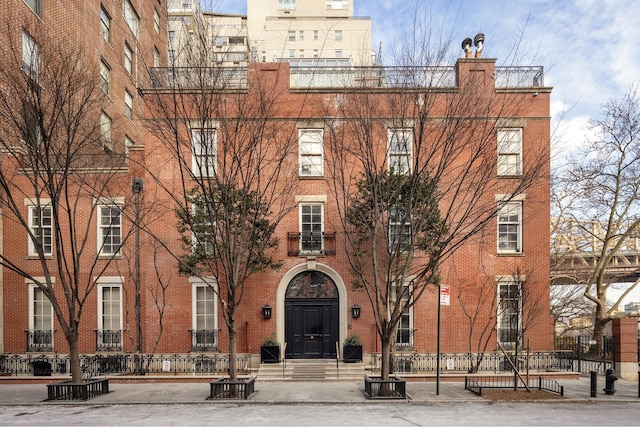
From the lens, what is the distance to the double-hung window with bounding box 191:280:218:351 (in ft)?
57.1

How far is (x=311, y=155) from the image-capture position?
58.9 ft

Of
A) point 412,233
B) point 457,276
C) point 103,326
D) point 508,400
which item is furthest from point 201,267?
point 508,400

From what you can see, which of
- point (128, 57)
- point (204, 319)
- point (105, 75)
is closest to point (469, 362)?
point (204, 319)

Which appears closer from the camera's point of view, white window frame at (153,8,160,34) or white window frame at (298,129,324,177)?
white window frame at (298,129,324,177)

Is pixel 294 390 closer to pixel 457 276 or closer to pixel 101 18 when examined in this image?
pixel 457 276

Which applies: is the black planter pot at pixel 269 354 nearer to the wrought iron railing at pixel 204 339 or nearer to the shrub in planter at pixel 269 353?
the shrub in planter at pixel 269 353

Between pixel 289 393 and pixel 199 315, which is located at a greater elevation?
pixel 199 315

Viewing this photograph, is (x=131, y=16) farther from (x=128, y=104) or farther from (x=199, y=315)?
(x=199, y=315)

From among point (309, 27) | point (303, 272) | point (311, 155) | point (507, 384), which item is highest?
point (309, 27)

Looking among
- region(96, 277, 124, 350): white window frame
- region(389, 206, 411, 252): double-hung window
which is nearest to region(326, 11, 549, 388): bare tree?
region(389, 206, 411, 252): double-hung window

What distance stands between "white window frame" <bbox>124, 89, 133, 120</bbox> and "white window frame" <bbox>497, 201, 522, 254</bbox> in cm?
2287

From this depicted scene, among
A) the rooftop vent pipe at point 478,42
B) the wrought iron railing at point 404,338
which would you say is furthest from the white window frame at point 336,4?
the wrought iron railing at point 404,338

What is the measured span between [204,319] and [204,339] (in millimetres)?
854

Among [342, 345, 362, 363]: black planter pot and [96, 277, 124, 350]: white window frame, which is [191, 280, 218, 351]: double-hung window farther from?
[342, 345, 362, 363]: black planter pot
